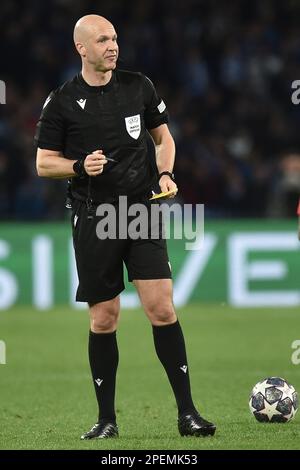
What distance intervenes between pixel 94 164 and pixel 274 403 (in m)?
1.81

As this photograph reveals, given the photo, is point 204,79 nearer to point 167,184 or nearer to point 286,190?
point 286,190

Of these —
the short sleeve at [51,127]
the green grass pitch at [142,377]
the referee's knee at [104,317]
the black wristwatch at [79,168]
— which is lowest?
the green grass pitch at [142,377]

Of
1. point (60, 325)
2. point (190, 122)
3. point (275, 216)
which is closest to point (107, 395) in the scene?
point (60, 325)

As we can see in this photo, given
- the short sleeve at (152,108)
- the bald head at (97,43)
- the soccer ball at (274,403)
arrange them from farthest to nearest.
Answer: the soccer ball at (274,403) → the short sleeve at (152,108) → the bald head at (97,43)

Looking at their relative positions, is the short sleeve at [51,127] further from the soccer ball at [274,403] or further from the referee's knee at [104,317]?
the soccer ball at [274,403]

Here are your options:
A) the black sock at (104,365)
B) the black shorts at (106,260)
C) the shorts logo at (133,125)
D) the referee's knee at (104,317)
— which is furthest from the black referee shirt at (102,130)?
the black sock at (104,365)

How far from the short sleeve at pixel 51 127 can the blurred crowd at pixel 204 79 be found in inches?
333

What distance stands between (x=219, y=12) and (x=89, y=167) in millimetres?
12494

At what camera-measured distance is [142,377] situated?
9242 millimetres

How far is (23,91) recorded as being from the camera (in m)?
16.7

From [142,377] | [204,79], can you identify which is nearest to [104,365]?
[142,377]

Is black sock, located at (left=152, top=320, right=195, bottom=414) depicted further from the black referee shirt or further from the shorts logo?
the shorts logo

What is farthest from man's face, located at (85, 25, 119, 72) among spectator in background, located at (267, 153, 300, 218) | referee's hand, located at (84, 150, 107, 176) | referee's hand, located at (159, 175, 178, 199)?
spectator in background, located at (267, 153, 300, 218)

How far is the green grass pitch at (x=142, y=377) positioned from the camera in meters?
6.28
